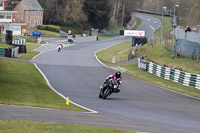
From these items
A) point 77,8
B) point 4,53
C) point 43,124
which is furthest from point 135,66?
point 77,8

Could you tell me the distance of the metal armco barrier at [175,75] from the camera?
105ft

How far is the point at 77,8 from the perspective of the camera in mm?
109188

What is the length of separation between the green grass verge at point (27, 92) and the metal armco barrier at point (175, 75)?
11.7m

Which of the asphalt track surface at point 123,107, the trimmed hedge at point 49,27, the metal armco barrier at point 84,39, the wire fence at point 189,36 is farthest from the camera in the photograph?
the trimmed hedge at point 49,27

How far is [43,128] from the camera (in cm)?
1205

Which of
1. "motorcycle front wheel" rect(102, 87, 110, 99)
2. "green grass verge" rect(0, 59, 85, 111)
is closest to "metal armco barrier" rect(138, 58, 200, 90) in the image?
"motorcycle front wheel" rect(102, 87, 110, 99)

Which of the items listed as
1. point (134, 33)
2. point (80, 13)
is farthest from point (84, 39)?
point (80, 13)

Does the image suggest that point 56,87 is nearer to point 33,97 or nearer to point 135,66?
point 33,97

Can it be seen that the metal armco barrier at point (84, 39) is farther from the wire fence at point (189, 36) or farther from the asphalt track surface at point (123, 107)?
the asphalt track surface at point (123, 107)

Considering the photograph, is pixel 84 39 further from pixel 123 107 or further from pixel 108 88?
pixel 123 107

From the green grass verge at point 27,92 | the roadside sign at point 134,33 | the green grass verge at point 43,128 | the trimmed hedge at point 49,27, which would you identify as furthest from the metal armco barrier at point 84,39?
the green grass verge at point 43,128

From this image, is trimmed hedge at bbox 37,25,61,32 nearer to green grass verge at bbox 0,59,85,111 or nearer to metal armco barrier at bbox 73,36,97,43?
metal armco barrier at bbox 73,36,97,43

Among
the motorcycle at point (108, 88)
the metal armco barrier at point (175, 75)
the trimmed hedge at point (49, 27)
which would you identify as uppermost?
the trimmed hedge at point (49, 27)

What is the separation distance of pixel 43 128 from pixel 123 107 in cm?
921
